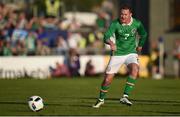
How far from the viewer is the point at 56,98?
18062 millimetres

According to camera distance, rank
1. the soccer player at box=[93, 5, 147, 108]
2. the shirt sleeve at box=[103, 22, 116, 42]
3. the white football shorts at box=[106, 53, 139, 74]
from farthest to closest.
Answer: the white football shorts at box=[106, 53, 139, 74] < the soccer player at box=[93, 5, 147, 108] < the shirt sleeve at box=[103, 22, 116, 42]

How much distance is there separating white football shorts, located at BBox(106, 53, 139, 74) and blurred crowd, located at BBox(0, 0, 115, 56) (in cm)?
1845

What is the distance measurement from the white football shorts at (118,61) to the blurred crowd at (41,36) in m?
18.5

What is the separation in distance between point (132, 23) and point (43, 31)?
1977cm

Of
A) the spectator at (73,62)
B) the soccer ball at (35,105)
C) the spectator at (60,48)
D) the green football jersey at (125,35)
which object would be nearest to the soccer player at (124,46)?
the green football jersey at (125,35)

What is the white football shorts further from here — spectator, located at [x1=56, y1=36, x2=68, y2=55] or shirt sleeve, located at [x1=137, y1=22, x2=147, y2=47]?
spectator, located at [x1=56, y1=36, x2=68, y2=55]

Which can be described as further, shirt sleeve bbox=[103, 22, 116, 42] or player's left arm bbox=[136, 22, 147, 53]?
player's left arm bbox=[136, 22, 147, 53]

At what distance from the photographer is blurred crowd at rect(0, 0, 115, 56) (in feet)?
111

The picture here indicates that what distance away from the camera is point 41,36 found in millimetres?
34656

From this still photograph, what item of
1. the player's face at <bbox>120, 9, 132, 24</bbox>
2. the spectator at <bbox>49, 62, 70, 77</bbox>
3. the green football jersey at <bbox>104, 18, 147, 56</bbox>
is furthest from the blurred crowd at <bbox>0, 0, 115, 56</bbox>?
the player's face at <bbox>120, 9, 132, 24</bbox>

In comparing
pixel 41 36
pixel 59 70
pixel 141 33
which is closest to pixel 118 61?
pixel 141 33

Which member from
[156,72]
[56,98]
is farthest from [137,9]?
[56,98]

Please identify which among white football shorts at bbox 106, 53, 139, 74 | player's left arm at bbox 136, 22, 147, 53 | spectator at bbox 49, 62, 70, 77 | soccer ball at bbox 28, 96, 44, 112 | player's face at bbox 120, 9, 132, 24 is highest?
player's face at bbox 120, 9, 132, 24

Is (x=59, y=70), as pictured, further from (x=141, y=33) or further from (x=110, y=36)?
(x=110, y=36)
